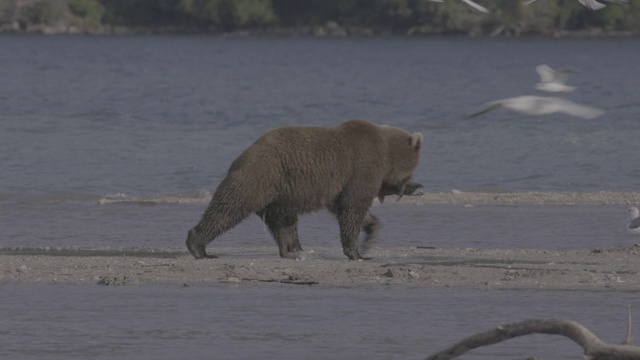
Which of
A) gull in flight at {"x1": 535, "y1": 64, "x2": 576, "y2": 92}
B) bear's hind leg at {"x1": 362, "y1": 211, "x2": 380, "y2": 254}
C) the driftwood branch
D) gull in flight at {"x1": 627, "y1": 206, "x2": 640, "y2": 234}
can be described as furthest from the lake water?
the driftwood branch

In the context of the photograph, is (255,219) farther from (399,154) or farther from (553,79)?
(553,79)

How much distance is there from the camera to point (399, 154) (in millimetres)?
13516

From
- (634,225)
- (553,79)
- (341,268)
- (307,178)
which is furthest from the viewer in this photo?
(634,225)

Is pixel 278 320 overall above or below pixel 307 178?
below

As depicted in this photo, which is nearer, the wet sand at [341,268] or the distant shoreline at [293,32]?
the wet sand at [341,268]

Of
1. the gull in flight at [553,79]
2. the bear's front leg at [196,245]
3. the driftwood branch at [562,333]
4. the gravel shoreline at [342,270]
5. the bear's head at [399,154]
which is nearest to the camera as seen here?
the driftwood branch at [562,333]

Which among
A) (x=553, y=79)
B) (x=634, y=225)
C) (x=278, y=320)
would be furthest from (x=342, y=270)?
(x=634, y=225)

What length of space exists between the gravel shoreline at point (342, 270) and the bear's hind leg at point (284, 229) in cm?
12

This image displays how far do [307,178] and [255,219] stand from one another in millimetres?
4188

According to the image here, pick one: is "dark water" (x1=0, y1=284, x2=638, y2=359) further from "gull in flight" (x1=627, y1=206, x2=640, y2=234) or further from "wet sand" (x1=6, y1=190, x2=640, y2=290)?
"gull in flight" (x1=627, y1=206, x2=640, y2=234)

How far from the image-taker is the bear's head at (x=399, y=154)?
13.5 meters

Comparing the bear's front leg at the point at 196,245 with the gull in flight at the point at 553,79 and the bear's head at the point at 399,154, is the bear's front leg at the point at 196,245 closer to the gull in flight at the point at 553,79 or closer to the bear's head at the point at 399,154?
the bear's head at the point at 399,154

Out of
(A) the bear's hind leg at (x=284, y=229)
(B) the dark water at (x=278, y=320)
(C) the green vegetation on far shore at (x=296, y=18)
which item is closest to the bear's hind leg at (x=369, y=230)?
(A) the bear's hind leg at (x=284, y=229)

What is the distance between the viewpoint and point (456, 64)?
7412 centimetres
